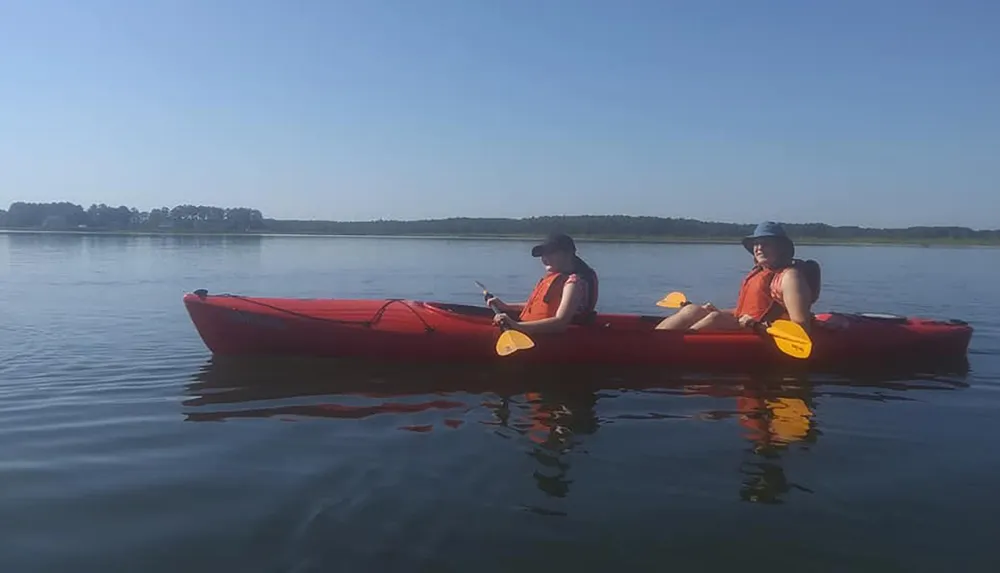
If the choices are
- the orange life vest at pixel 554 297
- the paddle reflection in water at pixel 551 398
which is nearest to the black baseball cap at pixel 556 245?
the orange life vest at pixel 554 297

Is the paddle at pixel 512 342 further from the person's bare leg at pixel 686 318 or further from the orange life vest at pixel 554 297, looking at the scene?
the person's bare leg at pixel 686 318

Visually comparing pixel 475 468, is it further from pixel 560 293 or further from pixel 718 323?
pixel 718 323

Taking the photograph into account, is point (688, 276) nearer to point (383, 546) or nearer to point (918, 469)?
point (918, 469)

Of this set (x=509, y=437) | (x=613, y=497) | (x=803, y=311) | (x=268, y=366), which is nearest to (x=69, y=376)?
(x=268, y=366)

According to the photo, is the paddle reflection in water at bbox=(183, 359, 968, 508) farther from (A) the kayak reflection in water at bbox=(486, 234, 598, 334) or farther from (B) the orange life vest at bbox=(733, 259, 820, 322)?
(B) the orange life vest at bbox=(733, 259, 820, 322)

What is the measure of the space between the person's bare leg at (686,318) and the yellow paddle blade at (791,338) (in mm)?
821

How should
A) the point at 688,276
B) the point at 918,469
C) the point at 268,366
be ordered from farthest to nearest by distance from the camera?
the point at 688,276 → the point at 268,366 → the point at 918,469

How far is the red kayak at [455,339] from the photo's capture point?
24.5ft

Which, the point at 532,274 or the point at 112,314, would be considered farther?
the point at 532,274

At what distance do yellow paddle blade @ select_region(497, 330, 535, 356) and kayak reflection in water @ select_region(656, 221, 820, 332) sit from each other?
1.72m

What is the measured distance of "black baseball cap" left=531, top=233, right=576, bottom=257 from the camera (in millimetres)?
7398

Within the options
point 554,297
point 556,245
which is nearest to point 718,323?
point 554,297

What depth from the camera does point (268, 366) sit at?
757 cm

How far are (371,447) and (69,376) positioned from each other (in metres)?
3.73
